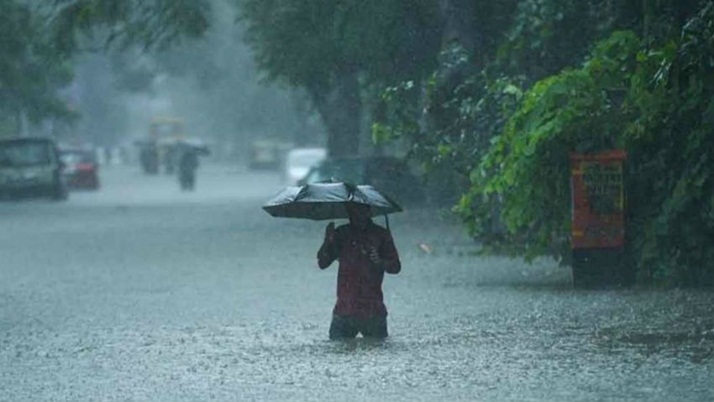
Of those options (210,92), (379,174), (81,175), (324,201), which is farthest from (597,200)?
(210,92)

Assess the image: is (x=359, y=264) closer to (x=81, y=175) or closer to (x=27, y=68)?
(x=27, y=68)

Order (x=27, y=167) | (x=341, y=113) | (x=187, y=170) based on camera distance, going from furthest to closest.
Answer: (x=187, y=170), (x=27, y=167), (x=341, y=113)

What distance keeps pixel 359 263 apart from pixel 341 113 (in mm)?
28881

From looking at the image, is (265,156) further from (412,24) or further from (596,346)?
(596,346)

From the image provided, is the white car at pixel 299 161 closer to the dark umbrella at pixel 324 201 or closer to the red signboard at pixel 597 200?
the red signboard at pixel 597 200

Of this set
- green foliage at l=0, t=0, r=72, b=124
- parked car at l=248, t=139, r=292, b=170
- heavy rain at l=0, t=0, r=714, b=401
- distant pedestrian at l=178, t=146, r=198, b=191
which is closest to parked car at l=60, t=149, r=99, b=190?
distant pedestrian at l=178, t=146, r=198, b=191

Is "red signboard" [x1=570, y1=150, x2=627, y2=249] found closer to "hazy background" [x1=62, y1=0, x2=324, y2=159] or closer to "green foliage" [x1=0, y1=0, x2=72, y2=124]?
"green foliage" [x1=0, y1=0, x2=72, y2=124]

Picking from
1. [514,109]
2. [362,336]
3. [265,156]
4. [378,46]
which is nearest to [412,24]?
[378,46]

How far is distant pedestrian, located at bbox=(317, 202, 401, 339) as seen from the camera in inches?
606

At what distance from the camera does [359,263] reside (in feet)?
50.5

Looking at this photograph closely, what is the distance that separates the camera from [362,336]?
52.1ft

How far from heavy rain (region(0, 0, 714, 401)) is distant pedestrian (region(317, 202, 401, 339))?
18 millimetres

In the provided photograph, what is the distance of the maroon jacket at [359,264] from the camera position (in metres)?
15.4

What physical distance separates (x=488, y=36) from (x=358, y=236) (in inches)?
578
